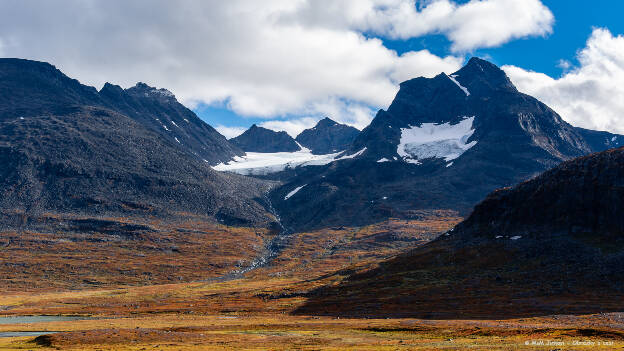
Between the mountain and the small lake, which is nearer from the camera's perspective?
the mountain

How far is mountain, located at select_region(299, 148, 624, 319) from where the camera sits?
366 ft

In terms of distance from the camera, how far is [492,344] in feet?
184

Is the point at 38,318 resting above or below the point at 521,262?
below

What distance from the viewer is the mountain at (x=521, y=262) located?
366 feet

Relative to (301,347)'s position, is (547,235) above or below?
above

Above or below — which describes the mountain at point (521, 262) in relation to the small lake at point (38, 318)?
above

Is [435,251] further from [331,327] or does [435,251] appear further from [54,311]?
[54,311]

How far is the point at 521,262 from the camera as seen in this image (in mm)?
142750

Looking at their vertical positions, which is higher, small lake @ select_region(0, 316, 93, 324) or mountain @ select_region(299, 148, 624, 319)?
mountain @ select_region(299, 148, 624, 319)

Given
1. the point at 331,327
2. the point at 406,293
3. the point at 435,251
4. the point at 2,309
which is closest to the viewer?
the point at 331,327

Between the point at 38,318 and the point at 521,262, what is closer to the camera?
the point at 38,318

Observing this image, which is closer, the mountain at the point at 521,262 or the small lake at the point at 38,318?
the mountain at the point at 521,262

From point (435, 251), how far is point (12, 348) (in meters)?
133

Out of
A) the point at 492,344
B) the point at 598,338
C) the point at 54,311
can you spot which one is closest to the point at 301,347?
the point at 492,344
